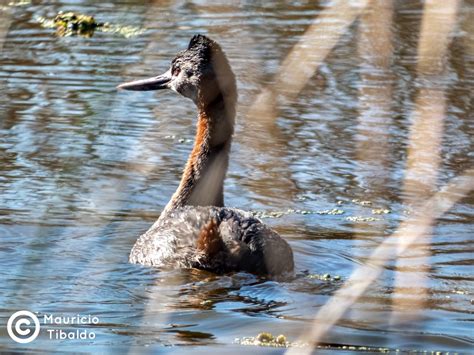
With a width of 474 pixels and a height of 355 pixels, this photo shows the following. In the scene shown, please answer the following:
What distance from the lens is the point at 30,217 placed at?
9.16 metres

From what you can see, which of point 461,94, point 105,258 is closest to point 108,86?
point 461,94

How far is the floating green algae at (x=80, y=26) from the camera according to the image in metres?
15.4

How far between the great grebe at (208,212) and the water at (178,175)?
0.13m

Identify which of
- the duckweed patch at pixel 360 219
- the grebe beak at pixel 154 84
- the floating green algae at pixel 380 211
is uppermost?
the grebe beak at pixel 154 84

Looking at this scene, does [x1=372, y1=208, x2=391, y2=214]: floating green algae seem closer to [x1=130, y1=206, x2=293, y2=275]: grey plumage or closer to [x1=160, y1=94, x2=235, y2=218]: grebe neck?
[x1=160, y1=94, x2=235, y2=218]: grebe neck

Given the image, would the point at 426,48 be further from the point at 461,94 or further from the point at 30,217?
the point at 30,217

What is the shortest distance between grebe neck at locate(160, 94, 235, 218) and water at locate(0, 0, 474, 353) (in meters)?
0.49

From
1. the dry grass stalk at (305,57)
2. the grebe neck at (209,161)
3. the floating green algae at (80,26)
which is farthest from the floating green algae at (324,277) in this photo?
the floating green algae at (80,26)

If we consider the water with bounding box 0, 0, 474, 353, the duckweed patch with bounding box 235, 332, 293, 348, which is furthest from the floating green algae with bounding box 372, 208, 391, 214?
the duckweed patch with bounding box 235, 332, 293, 348

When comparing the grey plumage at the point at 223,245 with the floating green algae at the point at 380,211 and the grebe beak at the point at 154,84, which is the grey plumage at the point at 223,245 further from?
the floating green algae at the point at 380,211

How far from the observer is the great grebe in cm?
774

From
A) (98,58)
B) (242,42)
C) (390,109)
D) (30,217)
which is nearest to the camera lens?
(30,217)

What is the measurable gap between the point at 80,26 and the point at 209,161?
269 inches

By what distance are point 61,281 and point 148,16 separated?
9.38m
